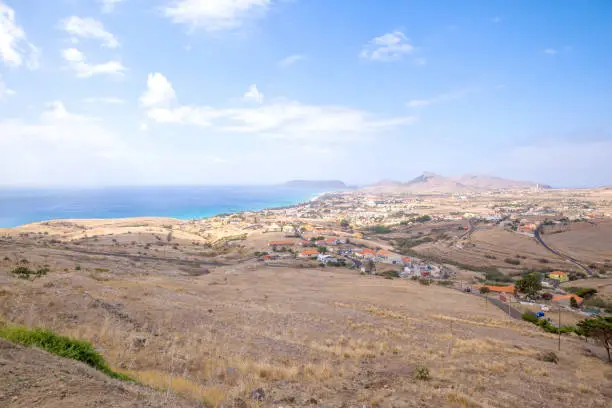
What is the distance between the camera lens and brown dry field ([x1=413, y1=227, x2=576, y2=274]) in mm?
65312

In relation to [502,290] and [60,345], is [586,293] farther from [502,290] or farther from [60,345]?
[60,345]

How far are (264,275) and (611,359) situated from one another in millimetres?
32240

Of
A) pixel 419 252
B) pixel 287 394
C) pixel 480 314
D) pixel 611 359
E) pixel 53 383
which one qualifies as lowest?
pixel 419 252

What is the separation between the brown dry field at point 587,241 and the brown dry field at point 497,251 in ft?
19.1

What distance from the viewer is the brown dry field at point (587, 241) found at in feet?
232

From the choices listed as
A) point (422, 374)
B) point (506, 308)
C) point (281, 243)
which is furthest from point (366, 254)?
point (422, 374)

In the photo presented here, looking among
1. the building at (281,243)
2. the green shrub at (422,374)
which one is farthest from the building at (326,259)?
the green shrub at (422,374)

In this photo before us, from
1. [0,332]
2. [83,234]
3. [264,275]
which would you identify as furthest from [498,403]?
[83,234]

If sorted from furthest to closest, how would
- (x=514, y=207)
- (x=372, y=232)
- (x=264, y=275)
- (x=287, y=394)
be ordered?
(x=514, y=207) → (x=372, y=232) → (x=264, y=275) → (x=287, y=394)

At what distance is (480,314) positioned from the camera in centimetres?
2816

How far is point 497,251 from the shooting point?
249ft

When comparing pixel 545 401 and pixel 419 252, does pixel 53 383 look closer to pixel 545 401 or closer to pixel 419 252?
pixel 545 401

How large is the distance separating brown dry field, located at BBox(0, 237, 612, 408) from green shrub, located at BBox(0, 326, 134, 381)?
37.8 inches

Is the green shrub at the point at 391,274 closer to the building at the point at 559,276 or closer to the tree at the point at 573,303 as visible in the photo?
the tree at the point at 573,303
